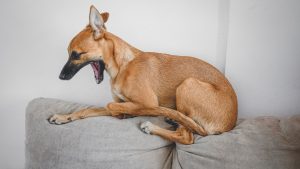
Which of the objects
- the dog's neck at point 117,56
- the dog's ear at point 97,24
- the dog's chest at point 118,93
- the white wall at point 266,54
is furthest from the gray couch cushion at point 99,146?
the white wall at point 266,54

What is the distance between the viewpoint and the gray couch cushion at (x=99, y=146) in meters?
1.42

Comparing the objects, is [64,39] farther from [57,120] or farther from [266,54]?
[266,54]

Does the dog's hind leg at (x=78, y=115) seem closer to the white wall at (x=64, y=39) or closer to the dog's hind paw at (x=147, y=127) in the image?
the dog's hind paw at (x=147, y=127)

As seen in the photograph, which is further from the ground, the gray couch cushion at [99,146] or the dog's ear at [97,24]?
the dog's ear at [97,24]

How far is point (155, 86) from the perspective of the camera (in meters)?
1.54

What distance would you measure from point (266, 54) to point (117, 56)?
0.80 m

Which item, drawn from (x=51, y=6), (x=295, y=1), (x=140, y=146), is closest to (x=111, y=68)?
(x=140, y=146)

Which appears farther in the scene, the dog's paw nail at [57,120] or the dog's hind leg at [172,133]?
the dog's paw nail at [57,120]

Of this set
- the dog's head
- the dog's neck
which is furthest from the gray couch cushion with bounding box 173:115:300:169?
the dog's head

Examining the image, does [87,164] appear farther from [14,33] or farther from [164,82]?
[14,33]

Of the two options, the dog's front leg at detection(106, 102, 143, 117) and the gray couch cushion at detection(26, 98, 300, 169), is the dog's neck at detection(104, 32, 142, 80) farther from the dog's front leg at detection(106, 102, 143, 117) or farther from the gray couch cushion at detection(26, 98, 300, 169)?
the gray couch cushion at detection(26, 98, 300, 169)

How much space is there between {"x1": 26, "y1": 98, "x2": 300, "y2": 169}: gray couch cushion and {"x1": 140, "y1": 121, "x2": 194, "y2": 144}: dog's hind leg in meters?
0.03

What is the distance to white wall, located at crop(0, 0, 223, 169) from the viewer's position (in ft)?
5.77

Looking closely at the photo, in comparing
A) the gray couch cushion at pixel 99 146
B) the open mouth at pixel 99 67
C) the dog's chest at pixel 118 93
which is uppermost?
the open mouth at pixel 99 67
